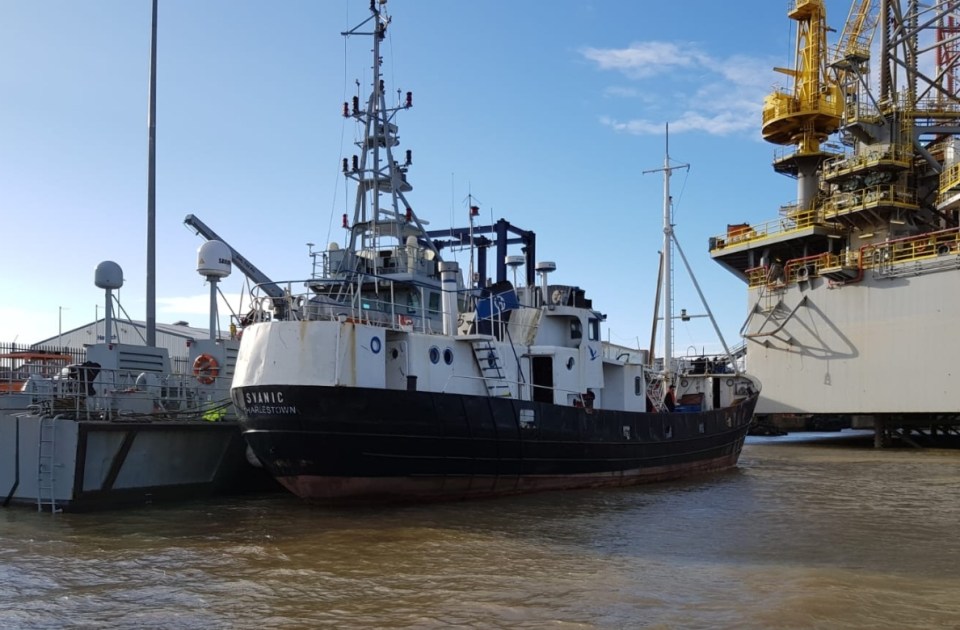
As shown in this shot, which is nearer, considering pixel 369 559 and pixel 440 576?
pixel 440 576

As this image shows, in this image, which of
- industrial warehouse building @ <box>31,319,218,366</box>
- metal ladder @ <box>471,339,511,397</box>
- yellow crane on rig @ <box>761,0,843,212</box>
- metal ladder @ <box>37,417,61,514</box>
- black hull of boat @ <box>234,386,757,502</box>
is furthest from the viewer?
yellow crane on rig @ <box>761,0,843,212</box>

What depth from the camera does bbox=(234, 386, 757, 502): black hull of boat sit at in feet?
47.6

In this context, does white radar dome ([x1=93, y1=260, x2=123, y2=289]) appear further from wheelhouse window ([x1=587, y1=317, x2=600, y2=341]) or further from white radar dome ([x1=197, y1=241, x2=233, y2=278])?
wheelhouse window ([x1=587, y1=317, x2=600, y2=341])

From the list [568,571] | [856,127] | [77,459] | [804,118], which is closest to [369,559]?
[568,571]

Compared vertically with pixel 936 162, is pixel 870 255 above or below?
below

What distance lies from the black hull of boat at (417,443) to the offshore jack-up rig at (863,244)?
1859 cm

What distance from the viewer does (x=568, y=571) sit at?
10.5m

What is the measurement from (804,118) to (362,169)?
27067 mm

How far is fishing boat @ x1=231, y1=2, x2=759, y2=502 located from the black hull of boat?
1.1 inches

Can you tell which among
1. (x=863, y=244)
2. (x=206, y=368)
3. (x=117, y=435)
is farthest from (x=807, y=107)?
(x=117, y=435)

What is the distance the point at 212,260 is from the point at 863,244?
29578 millimetres

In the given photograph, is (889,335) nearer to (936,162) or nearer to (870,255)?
(870,255)

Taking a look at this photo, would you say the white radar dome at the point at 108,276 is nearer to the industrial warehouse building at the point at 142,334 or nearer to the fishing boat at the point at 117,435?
the fishing boat at the point at 117,435

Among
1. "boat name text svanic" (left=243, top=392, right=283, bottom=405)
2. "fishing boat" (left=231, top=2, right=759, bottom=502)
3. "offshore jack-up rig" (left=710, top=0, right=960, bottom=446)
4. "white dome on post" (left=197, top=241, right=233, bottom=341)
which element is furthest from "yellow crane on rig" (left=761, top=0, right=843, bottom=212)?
"boat name text svanic" (left=243, top=392, right=283, bottom=405)
